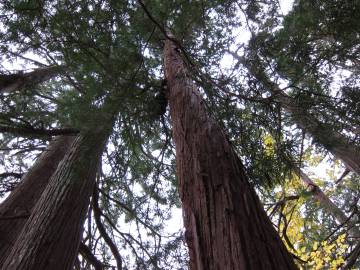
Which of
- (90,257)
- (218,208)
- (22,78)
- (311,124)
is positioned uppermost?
(22,78)

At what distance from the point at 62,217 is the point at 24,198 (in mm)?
1726

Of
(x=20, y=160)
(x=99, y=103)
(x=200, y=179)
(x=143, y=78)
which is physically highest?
(x=20, y=160)

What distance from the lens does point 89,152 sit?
146 inches

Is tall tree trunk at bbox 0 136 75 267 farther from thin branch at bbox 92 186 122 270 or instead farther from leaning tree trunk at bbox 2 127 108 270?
thin branch at bbox 92 186 122 270

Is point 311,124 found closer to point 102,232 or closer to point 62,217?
point 62,217

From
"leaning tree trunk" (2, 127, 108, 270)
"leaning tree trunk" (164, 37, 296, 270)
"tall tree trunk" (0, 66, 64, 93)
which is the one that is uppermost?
"tall tree trunk" (0, 66, 64, 93)

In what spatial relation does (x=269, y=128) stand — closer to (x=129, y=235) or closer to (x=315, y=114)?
(x=315, y=114)

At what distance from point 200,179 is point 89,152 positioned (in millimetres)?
2141

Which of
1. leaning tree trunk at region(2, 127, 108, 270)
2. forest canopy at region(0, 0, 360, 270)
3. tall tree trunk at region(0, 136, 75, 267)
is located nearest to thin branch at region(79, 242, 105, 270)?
forest canopy at region(0, 0, 360, 270)

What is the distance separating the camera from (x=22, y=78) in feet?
18.3

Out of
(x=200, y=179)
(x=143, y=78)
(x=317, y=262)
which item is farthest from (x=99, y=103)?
(x=317, y=262)

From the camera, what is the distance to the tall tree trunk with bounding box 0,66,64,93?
508 centimetres

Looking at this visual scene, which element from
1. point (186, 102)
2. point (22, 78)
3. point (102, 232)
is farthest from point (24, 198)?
point (186, 102)

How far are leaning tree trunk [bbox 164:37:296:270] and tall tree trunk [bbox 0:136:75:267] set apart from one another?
239cm
